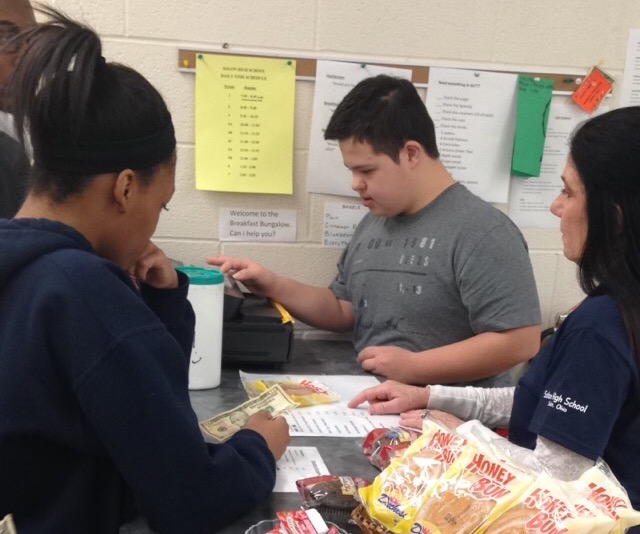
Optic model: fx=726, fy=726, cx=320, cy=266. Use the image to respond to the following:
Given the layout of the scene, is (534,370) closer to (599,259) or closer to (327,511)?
(599,259)

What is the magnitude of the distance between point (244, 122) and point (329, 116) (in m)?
0.23

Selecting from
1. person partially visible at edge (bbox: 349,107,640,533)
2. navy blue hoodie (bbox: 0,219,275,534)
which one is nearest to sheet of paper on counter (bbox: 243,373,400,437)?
person partially visible at edge (bbox: 349,107,640,533)

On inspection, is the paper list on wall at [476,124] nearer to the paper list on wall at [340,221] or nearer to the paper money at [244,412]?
the paper list on wall at [340,221]

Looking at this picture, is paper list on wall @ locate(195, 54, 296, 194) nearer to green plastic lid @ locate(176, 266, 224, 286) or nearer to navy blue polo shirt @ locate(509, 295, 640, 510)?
green plastic lid @ locate(176, 266, 224, 286)

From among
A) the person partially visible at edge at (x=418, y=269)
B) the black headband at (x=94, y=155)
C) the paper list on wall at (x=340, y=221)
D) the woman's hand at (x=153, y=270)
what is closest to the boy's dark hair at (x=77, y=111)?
the black headband at (x=94, y=155)

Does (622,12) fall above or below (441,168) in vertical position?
above

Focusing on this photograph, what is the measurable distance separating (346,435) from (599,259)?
51 cm

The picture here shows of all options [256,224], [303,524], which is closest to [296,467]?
[303,524]

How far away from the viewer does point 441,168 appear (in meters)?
1.85

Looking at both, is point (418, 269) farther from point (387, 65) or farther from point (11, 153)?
point (11, 153)

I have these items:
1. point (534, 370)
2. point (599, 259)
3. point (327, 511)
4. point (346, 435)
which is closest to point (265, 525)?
point (327, 511)

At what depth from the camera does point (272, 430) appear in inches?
44.4

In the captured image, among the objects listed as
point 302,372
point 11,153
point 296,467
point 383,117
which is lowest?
point 302,372

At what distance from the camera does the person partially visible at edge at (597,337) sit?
1028mm
